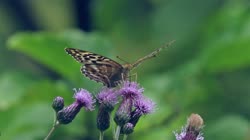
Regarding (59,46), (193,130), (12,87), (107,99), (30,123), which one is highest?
(59,46)

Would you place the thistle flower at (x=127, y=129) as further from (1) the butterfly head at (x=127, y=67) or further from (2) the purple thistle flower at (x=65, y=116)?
(1) the butterfly head at (x=127, y=67)

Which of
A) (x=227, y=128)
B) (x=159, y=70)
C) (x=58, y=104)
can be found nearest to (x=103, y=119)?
(x=58, y=104)

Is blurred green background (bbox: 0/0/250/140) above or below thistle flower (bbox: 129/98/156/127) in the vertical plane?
above

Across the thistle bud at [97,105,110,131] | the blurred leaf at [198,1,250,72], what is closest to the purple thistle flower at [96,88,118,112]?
the thistle bud at [97,105,110,131]

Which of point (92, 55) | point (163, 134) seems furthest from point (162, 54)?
point (92, 55)

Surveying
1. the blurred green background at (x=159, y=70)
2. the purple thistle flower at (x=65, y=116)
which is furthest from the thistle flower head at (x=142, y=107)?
the blurred green background at (x=159, y=70)

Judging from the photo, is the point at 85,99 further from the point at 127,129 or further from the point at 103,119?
the point at 127,129

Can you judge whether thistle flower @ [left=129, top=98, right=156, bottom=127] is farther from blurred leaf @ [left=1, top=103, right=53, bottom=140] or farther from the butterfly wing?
blurred leaf @ [left=1, top=103, right=53, bottom=140]
